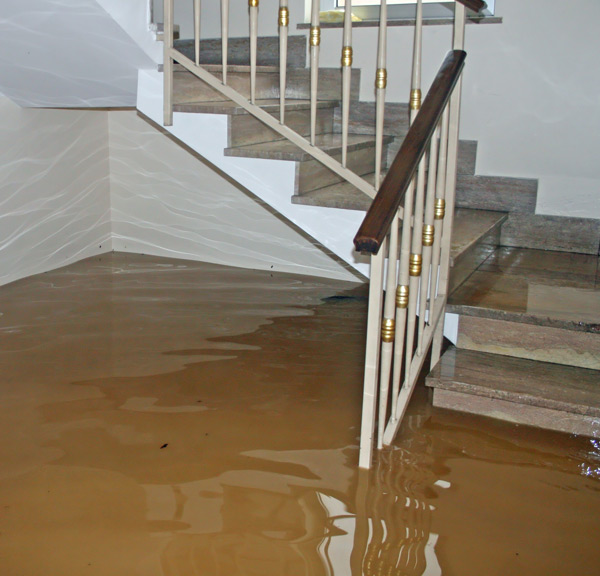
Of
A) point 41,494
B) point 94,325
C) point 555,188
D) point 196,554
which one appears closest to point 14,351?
point 94,325

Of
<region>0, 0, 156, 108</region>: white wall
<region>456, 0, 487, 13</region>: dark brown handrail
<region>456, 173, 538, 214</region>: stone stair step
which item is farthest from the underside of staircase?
<region>456, 0, 487, 13</region>: dark brown handrail

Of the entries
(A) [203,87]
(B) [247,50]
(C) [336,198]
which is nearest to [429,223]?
(C) [336,198]

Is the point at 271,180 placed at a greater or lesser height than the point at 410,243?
greater

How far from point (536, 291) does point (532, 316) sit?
1.07 feet

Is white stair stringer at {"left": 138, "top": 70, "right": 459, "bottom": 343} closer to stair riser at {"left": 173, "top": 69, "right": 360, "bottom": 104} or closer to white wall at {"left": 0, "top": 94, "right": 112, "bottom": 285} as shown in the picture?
stair riser at {"left": 173, "top": 69, "right": 360, "bottom": 104}

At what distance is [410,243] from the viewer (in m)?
2.02

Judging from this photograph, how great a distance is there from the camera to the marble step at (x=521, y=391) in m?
2.25

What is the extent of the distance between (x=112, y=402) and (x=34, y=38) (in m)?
1.54

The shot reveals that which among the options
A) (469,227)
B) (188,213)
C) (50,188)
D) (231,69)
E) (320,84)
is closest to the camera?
(231,69)

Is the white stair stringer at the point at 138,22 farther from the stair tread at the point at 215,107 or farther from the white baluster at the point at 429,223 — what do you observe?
the white baluster at the point at 429,223

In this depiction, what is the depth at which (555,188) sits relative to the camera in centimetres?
350

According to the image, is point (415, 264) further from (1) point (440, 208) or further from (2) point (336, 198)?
(2) point (336, 198)

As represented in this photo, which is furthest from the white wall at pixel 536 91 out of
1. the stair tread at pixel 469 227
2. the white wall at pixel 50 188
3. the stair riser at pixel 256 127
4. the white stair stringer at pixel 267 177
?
the white wall at pixel 50 188

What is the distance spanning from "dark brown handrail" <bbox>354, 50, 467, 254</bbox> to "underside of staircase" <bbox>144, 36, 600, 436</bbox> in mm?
498
